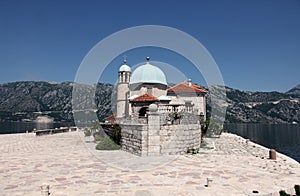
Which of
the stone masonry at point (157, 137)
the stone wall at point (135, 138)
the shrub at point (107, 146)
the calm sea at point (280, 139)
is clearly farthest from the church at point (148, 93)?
the calm sea at point (280, 139)

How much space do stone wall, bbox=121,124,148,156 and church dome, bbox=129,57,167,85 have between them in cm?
977

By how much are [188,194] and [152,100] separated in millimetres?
14494

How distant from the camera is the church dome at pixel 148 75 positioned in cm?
2549

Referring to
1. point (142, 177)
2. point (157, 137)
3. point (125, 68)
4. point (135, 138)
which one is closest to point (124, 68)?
point (125, 68)

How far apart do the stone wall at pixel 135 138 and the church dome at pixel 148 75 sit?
9774 millimetres

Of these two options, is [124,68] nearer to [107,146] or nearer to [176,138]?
[107,146]

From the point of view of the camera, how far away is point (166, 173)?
9.41m

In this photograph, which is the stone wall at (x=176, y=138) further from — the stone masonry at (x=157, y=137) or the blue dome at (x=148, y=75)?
the blue dome at (x=148, y=75)

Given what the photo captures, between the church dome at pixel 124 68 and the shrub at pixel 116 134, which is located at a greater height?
the church dome at pixel 124 68

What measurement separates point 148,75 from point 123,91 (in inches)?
235

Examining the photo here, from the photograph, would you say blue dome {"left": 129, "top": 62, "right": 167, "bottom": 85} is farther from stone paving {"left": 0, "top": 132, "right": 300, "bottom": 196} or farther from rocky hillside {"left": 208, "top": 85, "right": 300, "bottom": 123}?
rocky hillside {"left": 208, "top": 85, "right": 300, "bottom": 123}

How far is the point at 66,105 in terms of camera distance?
154375mm

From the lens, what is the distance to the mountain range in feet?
486

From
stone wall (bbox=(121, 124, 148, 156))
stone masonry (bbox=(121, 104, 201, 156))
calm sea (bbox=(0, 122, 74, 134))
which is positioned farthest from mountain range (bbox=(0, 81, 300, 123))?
stone wall (bbox=(121, 124, 148, 156))
